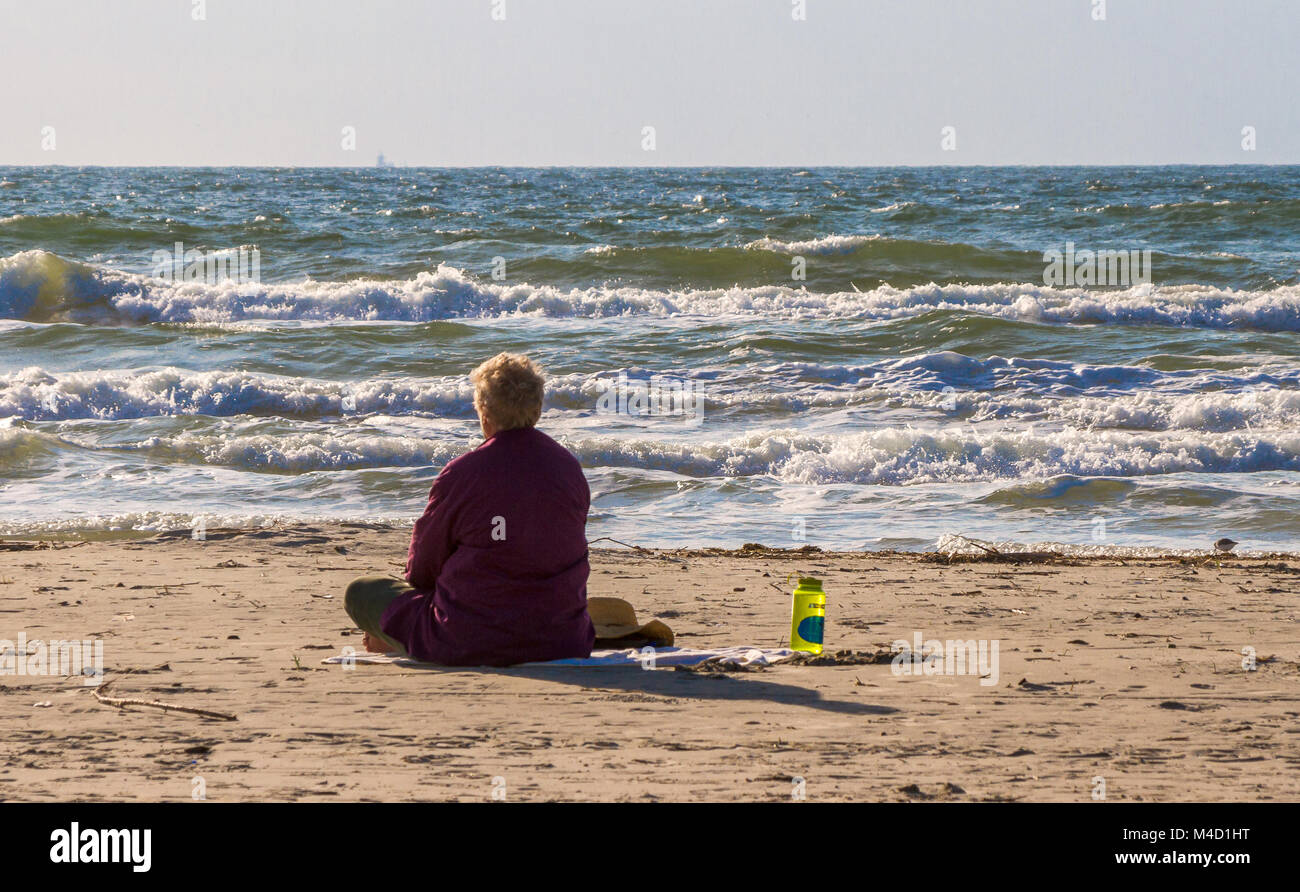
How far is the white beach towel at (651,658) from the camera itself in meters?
4.71

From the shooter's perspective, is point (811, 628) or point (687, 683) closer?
point (687, 683)

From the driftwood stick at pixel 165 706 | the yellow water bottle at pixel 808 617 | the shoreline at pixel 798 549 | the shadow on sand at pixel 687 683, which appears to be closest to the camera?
the driftwood stick at pixel 165 706

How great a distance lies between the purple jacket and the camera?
4.46 metres

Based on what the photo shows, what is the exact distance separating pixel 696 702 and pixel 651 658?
65cm

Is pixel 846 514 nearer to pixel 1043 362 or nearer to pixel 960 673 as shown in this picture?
pixel 960 673

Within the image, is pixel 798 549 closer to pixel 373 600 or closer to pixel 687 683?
pixel 687 683

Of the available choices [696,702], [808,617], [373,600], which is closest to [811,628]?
[808,617]

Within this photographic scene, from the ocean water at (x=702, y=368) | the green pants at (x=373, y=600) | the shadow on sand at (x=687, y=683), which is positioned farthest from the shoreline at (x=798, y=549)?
the shadow on sand at (x=687, y=683)

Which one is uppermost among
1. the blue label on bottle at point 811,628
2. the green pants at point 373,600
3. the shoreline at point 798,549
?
the green pants at point 373,600

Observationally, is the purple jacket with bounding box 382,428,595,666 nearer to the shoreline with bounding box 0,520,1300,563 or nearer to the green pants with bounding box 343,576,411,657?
the green pants with bounding box 343,576,411,657

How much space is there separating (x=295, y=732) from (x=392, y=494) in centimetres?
568

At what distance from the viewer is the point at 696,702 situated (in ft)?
13.6

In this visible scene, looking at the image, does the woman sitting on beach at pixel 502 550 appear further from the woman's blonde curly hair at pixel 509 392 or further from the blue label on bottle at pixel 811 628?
the blue label on bottle at pixel 811 628

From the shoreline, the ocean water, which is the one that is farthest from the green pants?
the ocean water
